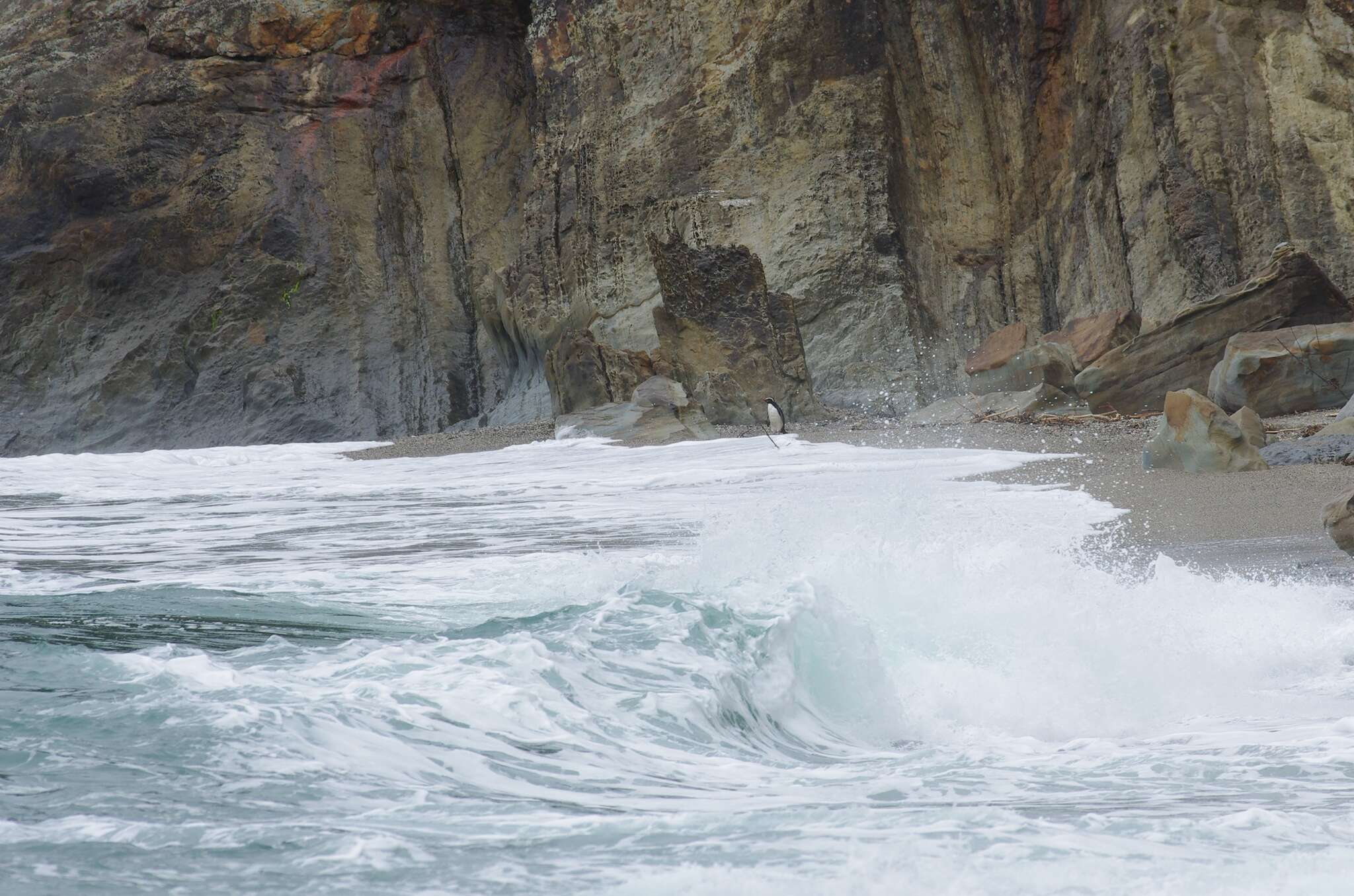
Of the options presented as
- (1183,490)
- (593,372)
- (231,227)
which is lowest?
(1183,490)

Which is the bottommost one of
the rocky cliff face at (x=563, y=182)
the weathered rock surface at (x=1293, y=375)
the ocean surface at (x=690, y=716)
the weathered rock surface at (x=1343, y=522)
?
the ocean surface at (x=690, y=716)

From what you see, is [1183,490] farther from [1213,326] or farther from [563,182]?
[563,182]

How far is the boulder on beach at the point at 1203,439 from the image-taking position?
6.87 meters

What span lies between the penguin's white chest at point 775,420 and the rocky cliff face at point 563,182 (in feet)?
11.3

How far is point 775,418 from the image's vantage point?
14.1 m

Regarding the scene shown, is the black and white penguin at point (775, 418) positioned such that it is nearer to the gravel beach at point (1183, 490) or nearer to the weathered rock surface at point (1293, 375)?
the gravel beach at point (1183, 490)

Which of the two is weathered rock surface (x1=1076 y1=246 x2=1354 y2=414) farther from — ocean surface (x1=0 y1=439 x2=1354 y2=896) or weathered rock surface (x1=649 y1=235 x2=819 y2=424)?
ocean surface (x1=0 y1=439 x2=1354 y2=896)

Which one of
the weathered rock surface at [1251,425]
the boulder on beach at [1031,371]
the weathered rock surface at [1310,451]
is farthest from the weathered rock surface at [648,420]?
the weathered rock surface at [1310,451]

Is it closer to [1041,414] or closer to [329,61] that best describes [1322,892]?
[1041,414]

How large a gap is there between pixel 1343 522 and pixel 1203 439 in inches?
104

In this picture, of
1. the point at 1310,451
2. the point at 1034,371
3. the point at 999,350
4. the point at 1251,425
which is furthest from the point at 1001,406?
the point at 1310,451

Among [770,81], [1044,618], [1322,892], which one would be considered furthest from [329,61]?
[1322,892]

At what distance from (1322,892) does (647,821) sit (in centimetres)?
107

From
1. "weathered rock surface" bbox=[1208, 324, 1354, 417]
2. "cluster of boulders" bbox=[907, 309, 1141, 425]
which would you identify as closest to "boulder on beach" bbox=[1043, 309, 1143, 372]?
"cluster of boulders" bbox=[907, 309, 1141, 425]
